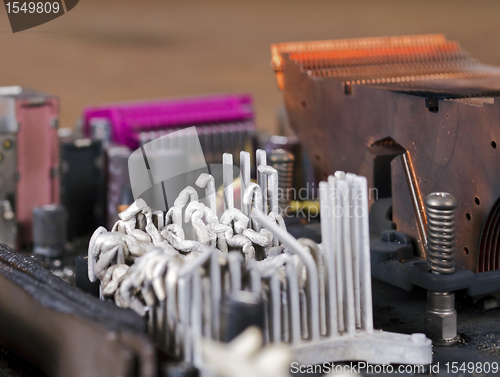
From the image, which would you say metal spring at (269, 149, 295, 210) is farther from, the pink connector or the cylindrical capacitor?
the pink connector

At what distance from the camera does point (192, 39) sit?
50.4ft

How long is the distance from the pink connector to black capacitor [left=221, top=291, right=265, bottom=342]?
379cm

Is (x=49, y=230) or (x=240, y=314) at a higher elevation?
(x=240, y=314)

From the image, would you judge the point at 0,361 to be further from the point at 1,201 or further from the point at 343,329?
the point at 1,201

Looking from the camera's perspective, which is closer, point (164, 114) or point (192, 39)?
point (164, 114)

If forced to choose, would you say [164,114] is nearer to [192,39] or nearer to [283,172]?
[283,172]

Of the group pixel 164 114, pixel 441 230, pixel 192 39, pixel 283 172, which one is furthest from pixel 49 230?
pixel 192 39

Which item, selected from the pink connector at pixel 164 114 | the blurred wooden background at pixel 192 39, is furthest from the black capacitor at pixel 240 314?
the blurred wooden background at pixel 192 39

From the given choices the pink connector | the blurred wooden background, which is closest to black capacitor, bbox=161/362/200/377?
the pink connector

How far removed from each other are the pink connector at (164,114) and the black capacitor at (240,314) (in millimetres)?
3789

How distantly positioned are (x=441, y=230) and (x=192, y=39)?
12781 millimetres

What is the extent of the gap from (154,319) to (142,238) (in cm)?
42

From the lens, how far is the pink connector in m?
6.09

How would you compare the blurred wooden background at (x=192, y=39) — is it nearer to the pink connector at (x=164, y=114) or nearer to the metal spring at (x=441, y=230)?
the pink connector at (x=164, y=114)
